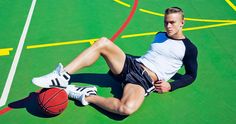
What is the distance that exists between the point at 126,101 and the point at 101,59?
215 centimetres

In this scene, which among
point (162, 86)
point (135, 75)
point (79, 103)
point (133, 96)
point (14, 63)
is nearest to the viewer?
point (133, 96)

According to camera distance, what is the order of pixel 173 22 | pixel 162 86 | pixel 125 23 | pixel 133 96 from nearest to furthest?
pixel 133 96 < pixel 173 22 < pixel 162 86 < pixel 125 23

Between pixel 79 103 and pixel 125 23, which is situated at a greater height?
pixel 125 23

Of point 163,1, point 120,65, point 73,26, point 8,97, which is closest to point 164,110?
point 120,65

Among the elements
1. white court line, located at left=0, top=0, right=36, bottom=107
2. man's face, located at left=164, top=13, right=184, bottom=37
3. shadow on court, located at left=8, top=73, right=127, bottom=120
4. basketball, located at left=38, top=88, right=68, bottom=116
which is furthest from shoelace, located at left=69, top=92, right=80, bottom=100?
man's face, located at left=164, top=13, right=184, bottom=37

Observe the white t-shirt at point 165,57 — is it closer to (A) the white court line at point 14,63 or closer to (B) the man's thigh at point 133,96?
(B) the man's thigh at point 133,96

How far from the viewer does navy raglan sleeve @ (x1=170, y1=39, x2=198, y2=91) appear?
6.99m

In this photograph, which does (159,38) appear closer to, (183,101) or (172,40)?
(172,40)

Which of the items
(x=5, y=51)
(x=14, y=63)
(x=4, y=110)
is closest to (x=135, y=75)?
(x=4, y=110)

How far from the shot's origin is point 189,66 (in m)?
7.07

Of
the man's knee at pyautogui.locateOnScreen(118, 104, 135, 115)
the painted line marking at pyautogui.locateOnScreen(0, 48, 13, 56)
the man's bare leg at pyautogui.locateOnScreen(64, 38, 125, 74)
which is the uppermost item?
the man's bare leg at pyautogui.locateOnScreen(64, 38, 125, 74)

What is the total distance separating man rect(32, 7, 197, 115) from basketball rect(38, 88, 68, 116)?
0.48 feet

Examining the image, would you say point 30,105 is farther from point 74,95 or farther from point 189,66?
point 189,66

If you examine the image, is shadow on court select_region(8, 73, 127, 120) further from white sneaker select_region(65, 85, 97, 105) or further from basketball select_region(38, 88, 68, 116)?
basketball select_region(38, 88, 68, 116)
